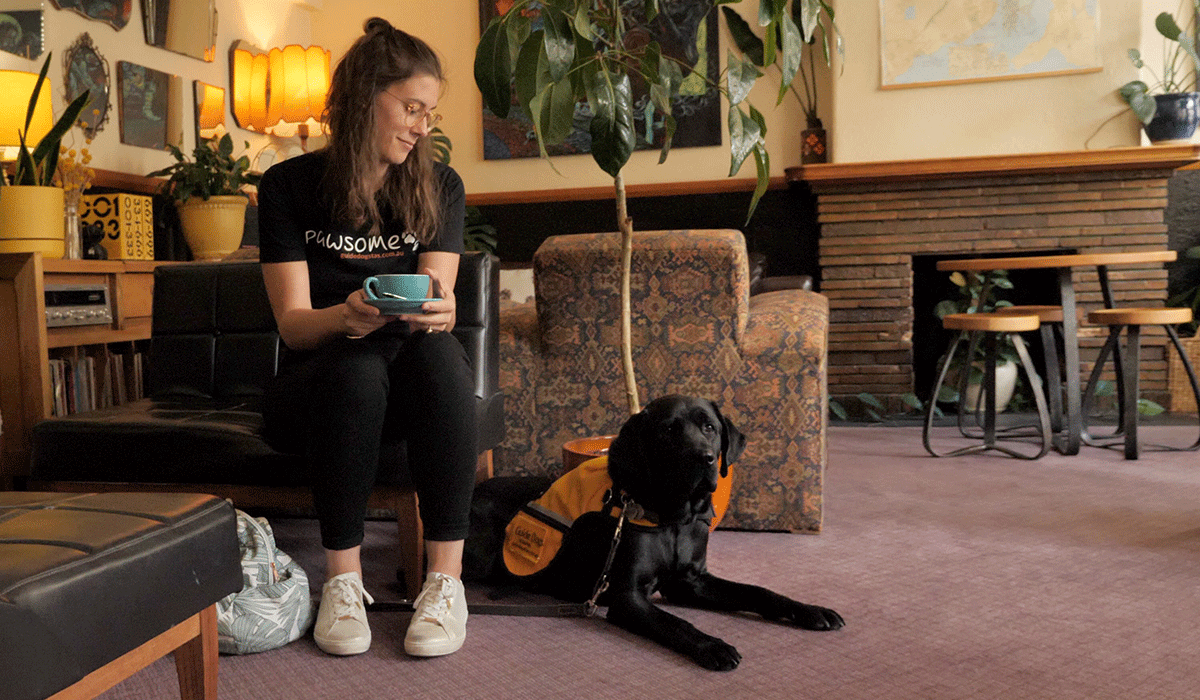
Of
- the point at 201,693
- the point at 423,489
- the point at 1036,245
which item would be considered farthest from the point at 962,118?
the point at 201,693

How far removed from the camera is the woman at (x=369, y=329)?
1664mm

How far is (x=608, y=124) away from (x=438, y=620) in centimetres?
93

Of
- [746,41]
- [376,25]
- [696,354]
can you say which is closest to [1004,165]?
[696,354]

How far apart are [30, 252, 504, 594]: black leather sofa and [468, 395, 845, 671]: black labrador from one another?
1.36 feet

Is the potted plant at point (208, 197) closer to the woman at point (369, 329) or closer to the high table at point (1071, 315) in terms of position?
the woman at point (369, 329)

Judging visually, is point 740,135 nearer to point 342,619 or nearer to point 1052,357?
point 342,619

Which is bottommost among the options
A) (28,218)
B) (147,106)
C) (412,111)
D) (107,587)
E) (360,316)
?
(107,587)

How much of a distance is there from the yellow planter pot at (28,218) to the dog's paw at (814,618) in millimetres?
2323

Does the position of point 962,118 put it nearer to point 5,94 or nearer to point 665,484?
point 665,484

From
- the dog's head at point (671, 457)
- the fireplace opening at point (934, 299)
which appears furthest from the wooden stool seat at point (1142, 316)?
the dog's head at point (671, 457)

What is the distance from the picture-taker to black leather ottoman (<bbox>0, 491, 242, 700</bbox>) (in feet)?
3.09

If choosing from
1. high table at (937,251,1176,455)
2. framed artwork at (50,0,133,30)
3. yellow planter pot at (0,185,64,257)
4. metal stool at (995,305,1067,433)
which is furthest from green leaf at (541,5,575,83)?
framed artwork at (50,0,133,30)

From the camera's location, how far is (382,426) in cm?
174

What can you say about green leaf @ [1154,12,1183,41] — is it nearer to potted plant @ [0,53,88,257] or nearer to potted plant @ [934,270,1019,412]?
potted plant @ [934,270,1019,412]
